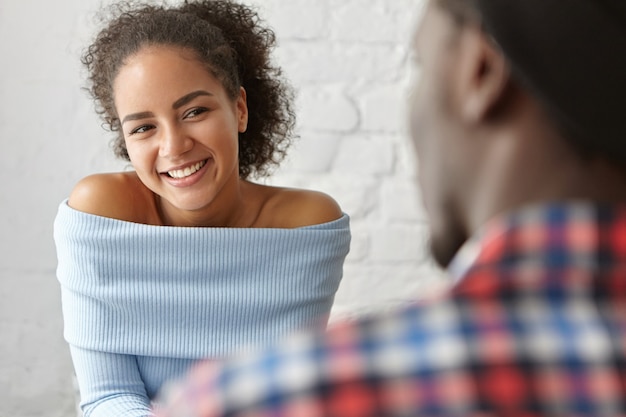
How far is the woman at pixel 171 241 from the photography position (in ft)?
4.75

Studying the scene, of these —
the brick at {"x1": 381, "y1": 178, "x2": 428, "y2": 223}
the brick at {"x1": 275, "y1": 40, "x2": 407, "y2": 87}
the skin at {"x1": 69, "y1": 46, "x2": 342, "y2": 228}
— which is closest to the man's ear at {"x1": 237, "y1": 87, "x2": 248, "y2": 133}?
the skin at {"x1": 69, "y1": 46, "x2": 342, "y2": 228}

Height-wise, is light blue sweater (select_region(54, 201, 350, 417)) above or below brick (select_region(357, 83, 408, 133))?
below

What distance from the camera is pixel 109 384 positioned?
4.81 feet

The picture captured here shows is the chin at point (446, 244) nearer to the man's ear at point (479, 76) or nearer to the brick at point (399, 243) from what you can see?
the man's ear at point (479, 76)

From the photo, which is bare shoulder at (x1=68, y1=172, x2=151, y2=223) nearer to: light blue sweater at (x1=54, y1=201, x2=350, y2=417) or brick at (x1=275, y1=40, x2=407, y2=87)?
light blue sweater at (x1=54, y1=201, x2=350, y2=417)

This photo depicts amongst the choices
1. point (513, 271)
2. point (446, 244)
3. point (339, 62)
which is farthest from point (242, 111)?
point (513, 271)

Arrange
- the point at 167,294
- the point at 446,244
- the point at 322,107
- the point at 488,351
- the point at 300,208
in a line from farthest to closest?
the point at 322,107 < the point at 300,208 < the point at 167,294 < the point at 446,244 < the point at 488,351

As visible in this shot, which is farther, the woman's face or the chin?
the woman's face

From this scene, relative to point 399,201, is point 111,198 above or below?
above

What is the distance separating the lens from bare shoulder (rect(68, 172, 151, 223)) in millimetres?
1535

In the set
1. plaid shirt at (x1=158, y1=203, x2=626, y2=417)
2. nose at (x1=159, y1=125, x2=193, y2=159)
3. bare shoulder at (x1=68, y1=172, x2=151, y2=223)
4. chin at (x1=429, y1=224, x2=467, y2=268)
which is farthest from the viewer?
bare shoulder at (x1=68, y1=172, x2=151, y2=223)

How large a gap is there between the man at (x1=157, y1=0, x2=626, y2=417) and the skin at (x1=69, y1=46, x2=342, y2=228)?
95cm

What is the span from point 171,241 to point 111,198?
0.45ft

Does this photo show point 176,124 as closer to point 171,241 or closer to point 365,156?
point 171,241
